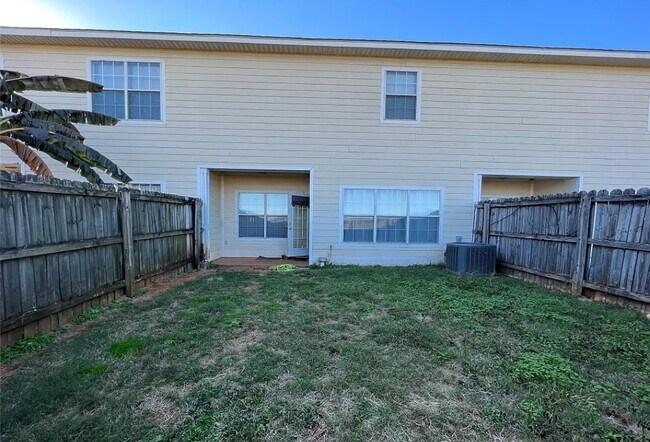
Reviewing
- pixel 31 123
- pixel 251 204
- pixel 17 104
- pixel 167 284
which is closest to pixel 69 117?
pixel 31 123

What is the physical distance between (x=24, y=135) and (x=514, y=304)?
9455 millimetres

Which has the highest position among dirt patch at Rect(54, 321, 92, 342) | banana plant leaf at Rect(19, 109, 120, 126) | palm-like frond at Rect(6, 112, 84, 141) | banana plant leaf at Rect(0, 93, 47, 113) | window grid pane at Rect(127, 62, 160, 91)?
window grid pane at Rect(127, 62, 160, 91)

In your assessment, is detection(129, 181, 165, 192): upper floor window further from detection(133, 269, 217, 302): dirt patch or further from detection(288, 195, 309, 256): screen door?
detection(288, 195, 309, 256): screen door

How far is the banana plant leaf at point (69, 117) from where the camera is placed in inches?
247

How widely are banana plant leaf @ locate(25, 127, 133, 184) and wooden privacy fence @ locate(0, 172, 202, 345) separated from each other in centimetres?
127

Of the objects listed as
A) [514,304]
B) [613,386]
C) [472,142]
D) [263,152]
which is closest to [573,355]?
[613,386]

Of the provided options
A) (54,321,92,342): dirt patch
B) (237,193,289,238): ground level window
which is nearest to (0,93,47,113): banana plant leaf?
(54,321,92,342): dirt patch

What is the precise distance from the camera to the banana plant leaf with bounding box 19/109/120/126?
6.28 meters

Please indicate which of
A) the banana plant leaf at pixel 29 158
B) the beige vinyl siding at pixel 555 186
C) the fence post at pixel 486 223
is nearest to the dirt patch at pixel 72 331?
the banana plant leaf at pixel 29 158

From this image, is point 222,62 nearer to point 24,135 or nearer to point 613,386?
point 24,135

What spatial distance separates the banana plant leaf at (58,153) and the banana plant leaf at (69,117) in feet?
1.56

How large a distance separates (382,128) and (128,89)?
6.85 meters

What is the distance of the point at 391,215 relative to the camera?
8734 millimetres

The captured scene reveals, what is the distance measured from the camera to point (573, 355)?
3.16 meters
